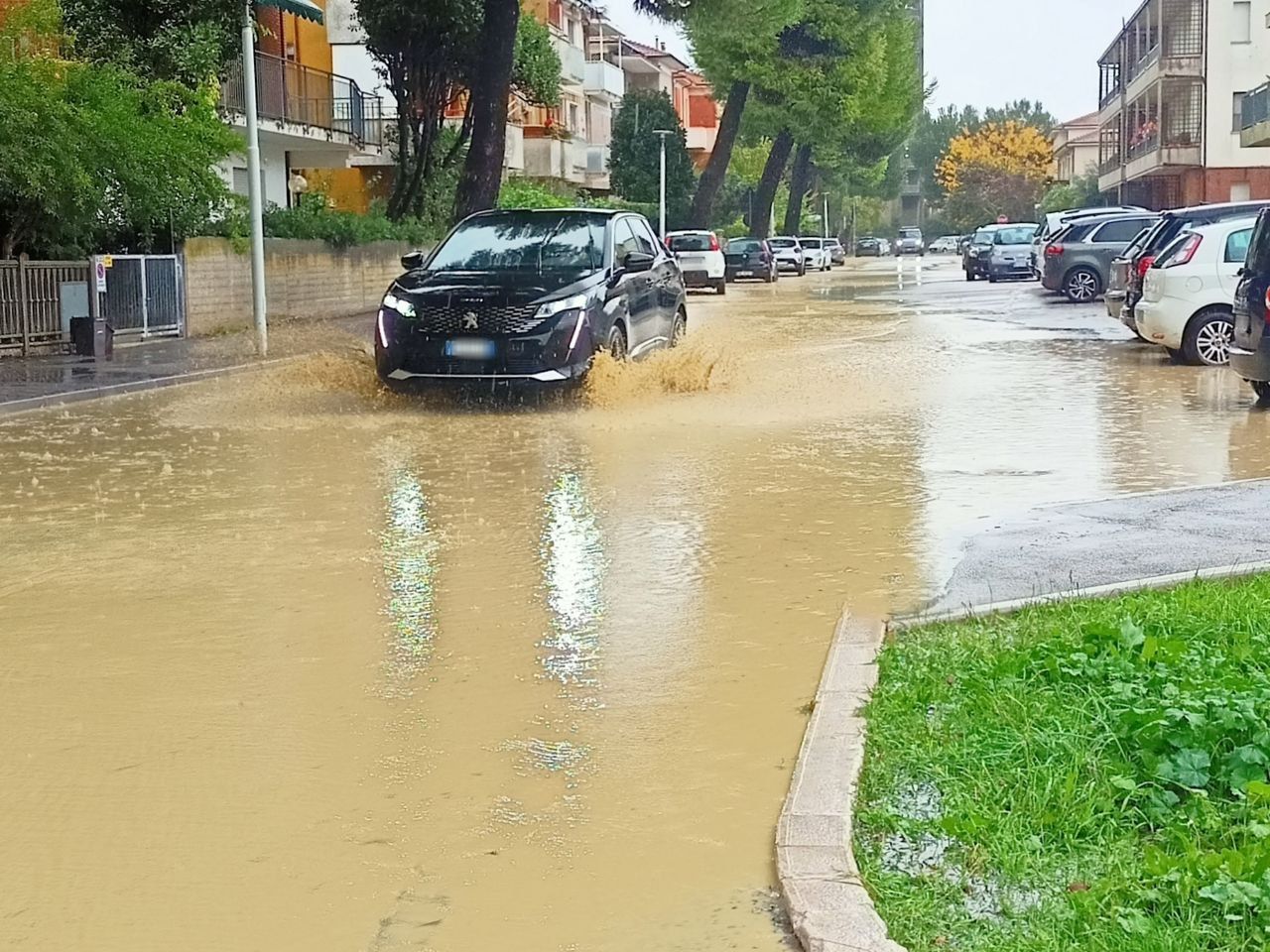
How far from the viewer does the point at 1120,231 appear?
3381 centimetres

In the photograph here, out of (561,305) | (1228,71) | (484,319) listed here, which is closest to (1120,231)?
(561,305)

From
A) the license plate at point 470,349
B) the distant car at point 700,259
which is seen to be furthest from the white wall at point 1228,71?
the license plate at point 470,349

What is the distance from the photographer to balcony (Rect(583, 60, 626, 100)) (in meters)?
78.2

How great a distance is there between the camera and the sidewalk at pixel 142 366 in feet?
57.1

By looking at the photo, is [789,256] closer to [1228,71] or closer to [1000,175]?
[1228,71]

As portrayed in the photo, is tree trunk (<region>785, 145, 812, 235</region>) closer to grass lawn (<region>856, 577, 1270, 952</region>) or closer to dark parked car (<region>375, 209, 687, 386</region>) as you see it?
dark parked car (<region>375, 209, 687, 386</region>)

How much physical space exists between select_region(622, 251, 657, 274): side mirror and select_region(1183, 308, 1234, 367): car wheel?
246 inches

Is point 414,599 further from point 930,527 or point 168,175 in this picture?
point 168,175

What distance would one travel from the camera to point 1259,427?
44.4 feet

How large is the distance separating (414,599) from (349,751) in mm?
2212

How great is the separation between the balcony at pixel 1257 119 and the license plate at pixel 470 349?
3700 cm

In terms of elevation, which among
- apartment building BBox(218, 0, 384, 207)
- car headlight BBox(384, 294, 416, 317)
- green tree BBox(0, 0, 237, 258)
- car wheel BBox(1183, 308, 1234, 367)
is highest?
apartment building BBox(218, 0, 384, 207)

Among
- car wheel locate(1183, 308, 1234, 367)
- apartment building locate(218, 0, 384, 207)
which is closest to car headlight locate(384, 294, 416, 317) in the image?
car wheel locate(1183, 308, 1234, 367)

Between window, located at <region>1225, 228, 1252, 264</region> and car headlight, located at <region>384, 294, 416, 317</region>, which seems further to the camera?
window, located at <region>1225, 228, 1252, 264</region>
